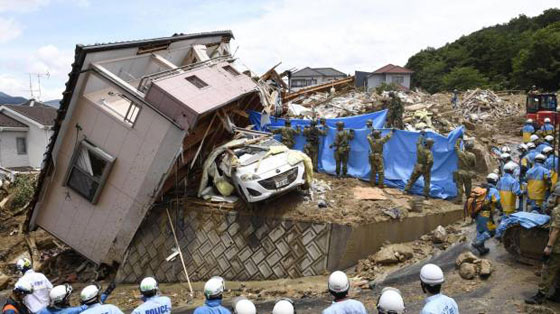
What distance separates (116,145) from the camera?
28.8 ft

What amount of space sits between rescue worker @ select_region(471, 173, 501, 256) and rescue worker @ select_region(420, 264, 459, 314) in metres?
4.33

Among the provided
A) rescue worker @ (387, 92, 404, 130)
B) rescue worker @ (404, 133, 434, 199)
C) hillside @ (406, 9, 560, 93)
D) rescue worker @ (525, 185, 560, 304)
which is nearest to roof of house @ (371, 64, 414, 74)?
hillside @ (406, 9, 560, 93)

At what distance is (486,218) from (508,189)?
3.49 feet

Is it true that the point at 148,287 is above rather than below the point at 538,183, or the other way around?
below

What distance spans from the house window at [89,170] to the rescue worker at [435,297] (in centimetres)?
725

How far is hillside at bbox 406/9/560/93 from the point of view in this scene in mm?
35219

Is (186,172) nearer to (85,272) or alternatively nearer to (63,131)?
(63,131)

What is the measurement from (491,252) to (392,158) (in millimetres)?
3925

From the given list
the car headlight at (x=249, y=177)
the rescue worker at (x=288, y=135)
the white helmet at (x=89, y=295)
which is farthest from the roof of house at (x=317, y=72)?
the white helmet at (x=89, y=295)

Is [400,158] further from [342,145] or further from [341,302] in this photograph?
[341,302]

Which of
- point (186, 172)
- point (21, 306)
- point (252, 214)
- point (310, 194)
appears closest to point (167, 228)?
point (186, 172)

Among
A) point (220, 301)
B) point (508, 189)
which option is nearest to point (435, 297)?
point (220, 301)

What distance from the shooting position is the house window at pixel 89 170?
8898mm

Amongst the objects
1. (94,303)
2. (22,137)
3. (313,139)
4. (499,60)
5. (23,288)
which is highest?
(499,60)
